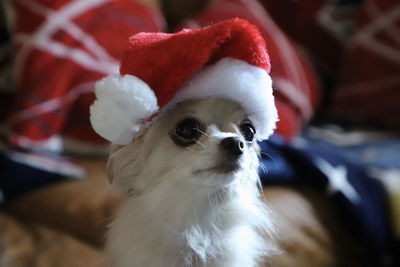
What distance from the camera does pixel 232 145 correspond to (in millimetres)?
522

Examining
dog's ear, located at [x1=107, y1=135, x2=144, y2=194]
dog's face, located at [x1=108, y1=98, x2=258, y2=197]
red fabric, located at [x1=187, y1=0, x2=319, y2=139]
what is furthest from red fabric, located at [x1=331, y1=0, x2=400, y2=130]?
dog's ear, located at [x1=107, y1=135, x2=144, y2=194]

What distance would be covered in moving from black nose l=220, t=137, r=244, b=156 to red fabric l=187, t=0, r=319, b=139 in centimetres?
74

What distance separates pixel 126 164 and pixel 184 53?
Answer: 190 mm

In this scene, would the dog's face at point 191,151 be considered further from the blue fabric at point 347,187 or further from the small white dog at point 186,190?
the blue fabric at point 347,187

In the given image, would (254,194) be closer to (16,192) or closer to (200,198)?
(200,198)

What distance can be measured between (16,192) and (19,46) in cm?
38

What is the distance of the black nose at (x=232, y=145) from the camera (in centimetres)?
52

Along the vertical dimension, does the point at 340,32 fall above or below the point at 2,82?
above

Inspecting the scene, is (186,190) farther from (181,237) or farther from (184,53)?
(184,53)

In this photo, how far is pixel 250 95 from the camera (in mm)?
542

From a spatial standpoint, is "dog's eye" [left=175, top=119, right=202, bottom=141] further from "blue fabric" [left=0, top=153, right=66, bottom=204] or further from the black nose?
"blue fabric" [left=0, top=153, right=66, bottom=204]

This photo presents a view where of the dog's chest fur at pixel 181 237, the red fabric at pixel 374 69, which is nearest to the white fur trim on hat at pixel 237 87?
the dog's chest fur at pixel 181 237

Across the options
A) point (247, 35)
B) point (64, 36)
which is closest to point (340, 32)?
point (64, 36)

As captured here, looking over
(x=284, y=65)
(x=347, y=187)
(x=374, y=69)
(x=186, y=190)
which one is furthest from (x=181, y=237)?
(x=374, y=69)
